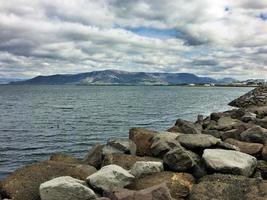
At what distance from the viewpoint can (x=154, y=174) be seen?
39.0 ft

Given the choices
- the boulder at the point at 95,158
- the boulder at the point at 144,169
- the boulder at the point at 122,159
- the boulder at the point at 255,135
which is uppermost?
the boulder at the point at 255,135

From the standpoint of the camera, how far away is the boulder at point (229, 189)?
33.3 feet

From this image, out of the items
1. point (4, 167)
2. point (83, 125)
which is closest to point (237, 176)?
point (4, 167)

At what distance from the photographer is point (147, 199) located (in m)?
9.19

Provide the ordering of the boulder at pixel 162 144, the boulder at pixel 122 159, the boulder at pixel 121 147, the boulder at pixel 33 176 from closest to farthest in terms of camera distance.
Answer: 1. the boulder at pixel 33 176
2. the boulder at pixel 122 159
3. the boulder at pixel 162 144
4. the boulder at pixel 121 147

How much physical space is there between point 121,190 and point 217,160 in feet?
12.0

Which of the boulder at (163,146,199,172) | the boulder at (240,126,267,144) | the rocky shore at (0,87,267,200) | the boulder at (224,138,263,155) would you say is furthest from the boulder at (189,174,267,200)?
the boulder at (240,126,267,144)

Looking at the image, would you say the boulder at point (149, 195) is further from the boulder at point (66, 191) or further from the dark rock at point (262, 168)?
the dark rock at point (262, 168)

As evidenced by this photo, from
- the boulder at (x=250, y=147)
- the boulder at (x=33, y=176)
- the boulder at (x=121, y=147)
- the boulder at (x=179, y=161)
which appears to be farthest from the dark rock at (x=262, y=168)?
the boulder at (x=33, y=176)

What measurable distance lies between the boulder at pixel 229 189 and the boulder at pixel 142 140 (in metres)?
4.42

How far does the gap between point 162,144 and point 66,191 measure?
515cm

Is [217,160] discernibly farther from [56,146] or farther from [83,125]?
[83,125]

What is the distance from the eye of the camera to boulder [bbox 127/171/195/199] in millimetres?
10881

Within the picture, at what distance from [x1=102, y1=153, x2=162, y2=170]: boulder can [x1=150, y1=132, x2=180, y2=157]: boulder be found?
39cm
